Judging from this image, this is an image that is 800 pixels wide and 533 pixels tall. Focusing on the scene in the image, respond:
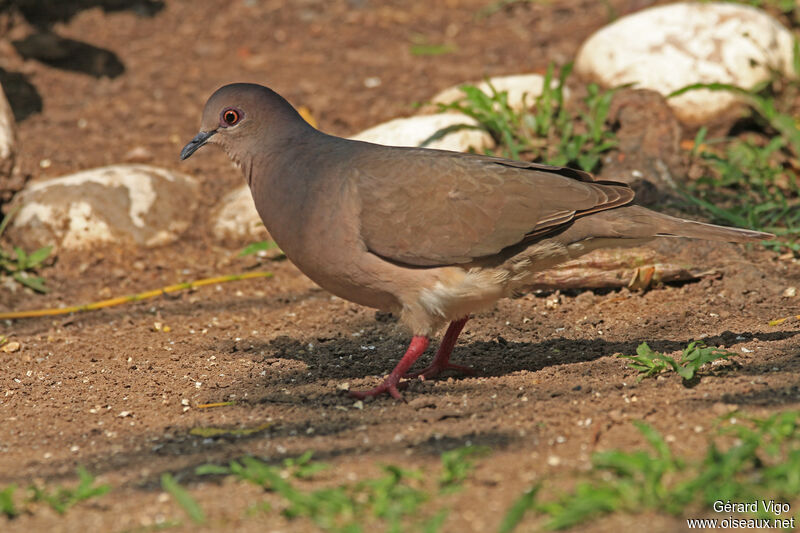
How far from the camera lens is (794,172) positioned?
6.75 m

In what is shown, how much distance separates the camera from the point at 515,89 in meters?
7.13

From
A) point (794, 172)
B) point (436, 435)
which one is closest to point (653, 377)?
point (436, 435)

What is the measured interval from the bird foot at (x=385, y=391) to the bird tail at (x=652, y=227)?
1.22 m

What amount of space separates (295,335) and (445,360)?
1.03 meters

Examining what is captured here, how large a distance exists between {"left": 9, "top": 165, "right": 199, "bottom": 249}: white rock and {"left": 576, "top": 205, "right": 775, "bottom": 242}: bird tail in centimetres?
351

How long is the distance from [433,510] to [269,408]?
1387mm

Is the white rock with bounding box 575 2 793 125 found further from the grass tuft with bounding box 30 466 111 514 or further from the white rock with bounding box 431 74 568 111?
the grass tuft with bounding box 30 466 111 514

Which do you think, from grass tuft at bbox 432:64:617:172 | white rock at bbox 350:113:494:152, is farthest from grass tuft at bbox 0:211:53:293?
grass tuft at bbox 432:64:617:172

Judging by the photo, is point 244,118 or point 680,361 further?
point 244,118

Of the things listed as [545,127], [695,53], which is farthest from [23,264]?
[695,53]

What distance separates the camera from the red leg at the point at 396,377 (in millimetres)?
4184

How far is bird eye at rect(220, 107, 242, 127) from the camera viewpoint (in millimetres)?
4695

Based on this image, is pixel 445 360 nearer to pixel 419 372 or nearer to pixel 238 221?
pixel 419 372

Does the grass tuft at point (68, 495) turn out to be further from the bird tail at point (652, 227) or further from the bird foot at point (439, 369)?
the bird tail at point (652, 227)
